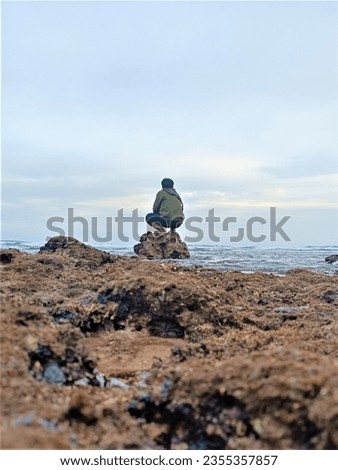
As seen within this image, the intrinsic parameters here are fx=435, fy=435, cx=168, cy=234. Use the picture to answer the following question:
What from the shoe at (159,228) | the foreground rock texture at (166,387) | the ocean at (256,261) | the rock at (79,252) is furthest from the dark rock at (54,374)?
the shoe at (159,228)

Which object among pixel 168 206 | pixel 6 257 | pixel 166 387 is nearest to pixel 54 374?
pixel 166 387

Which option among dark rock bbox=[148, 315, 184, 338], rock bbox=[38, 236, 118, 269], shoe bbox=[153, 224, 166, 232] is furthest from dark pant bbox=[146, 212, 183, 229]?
dark rock bbox=[148, 315, 184, 338]

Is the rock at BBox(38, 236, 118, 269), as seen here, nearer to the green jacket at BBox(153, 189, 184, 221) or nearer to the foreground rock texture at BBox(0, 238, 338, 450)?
the foreground rock texture at BBox(0, 238, 338, 450)

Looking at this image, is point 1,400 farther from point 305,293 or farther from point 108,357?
point 305,293

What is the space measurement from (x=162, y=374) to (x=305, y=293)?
7933 millimetres

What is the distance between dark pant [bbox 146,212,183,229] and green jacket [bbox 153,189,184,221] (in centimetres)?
32

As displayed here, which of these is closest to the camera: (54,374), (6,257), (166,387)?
(166,387)

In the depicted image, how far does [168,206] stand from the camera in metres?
38.5

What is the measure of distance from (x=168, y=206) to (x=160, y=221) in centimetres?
206

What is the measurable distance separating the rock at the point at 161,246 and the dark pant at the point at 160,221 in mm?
2244

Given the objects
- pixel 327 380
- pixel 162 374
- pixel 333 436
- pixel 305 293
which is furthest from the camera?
pixel 305 293

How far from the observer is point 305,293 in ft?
35.2

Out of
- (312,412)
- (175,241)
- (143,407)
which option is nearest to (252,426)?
(312,412)

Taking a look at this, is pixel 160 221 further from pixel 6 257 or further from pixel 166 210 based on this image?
pixel 6 257
